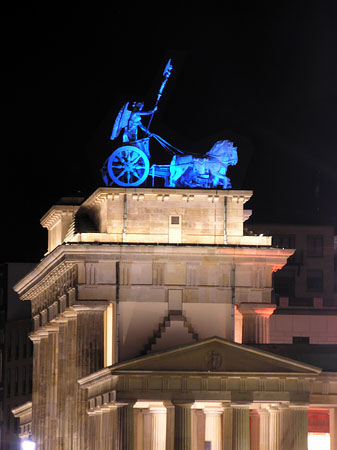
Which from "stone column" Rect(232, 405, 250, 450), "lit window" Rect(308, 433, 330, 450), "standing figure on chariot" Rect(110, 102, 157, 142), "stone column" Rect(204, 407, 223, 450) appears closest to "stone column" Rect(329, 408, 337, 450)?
"lit window" Rect(308, 433, 330, 450)

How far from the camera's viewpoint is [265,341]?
145 metres

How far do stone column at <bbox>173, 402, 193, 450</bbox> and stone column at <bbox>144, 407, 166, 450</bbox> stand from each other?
5054mm

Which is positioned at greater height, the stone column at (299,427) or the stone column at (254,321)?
the stone column at (254,321)

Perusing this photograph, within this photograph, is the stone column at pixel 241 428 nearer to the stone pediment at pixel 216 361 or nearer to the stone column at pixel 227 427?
the stone column at pixel 227 427

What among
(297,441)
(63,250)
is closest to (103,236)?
(63,250)

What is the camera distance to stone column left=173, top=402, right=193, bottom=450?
126750 millimetres

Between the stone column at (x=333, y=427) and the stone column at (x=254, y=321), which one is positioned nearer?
the stone column at (x=333, y=427)

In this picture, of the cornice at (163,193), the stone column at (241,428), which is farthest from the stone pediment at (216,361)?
the cornice at (163,193)

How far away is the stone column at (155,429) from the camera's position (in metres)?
132

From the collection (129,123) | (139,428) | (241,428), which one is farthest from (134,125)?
(241,428)

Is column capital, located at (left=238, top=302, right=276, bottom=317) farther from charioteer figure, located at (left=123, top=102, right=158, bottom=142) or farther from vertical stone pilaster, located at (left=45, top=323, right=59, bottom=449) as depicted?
vertical stone pilaster, located at (left=45, top=323, right=59, bottom=449)

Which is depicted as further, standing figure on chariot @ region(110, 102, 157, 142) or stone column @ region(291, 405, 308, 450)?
standing figure on chariot @ region(110, 102, 157, 142)

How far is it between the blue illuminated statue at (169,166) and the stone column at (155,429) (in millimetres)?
20579

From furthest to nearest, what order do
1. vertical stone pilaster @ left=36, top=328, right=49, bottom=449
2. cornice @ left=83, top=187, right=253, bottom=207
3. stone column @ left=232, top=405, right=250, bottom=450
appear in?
vertical stone pilaster @ left=36, top=328, right=49, bottom=449, cornice @ left=83, top=187, right=253, bottom=207, stone column @ left=232, top=405, right=250, bottom=450
